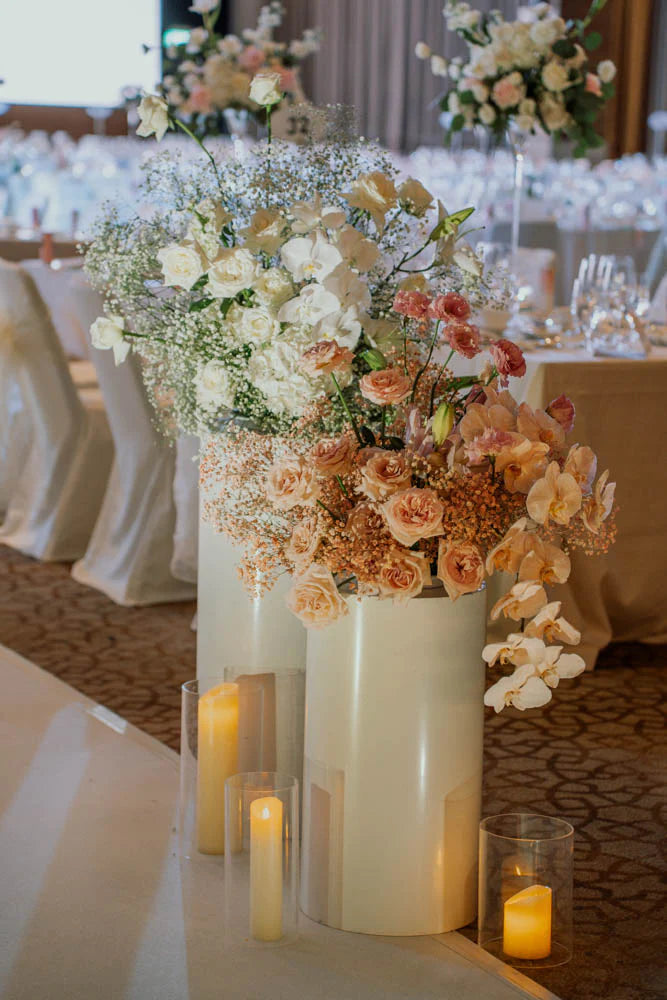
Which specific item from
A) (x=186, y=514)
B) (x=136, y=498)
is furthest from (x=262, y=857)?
(x=136, y=498)

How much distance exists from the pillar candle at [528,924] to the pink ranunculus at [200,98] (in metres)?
4.17

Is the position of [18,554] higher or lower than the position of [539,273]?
lower

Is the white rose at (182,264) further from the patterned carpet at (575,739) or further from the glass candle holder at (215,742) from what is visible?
the patterned carpet at (575,739)

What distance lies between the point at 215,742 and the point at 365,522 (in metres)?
0.56

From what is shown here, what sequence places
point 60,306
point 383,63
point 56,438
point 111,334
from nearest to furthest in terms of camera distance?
point 111,334 → point 56,438 → point 60,306 → point 383,63

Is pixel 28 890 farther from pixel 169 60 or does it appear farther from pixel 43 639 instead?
pixel 169 60

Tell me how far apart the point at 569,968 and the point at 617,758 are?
89cm

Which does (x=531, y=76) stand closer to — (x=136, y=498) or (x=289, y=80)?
(x=289, y=80)

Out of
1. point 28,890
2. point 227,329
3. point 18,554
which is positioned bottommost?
point 18,554

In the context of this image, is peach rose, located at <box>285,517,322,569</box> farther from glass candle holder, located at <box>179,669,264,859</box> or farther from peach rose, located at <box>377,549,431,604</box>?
glass candle holder, located at <box>179,669,264,859</box>

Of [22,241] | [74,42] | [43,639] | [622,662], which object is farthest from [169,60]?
[74,42]

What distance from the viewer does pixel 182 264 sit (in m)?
1.96

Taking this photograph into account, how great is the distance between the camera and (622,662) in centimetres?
341

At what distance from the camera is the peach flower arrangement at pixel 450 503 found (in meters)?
1.77
